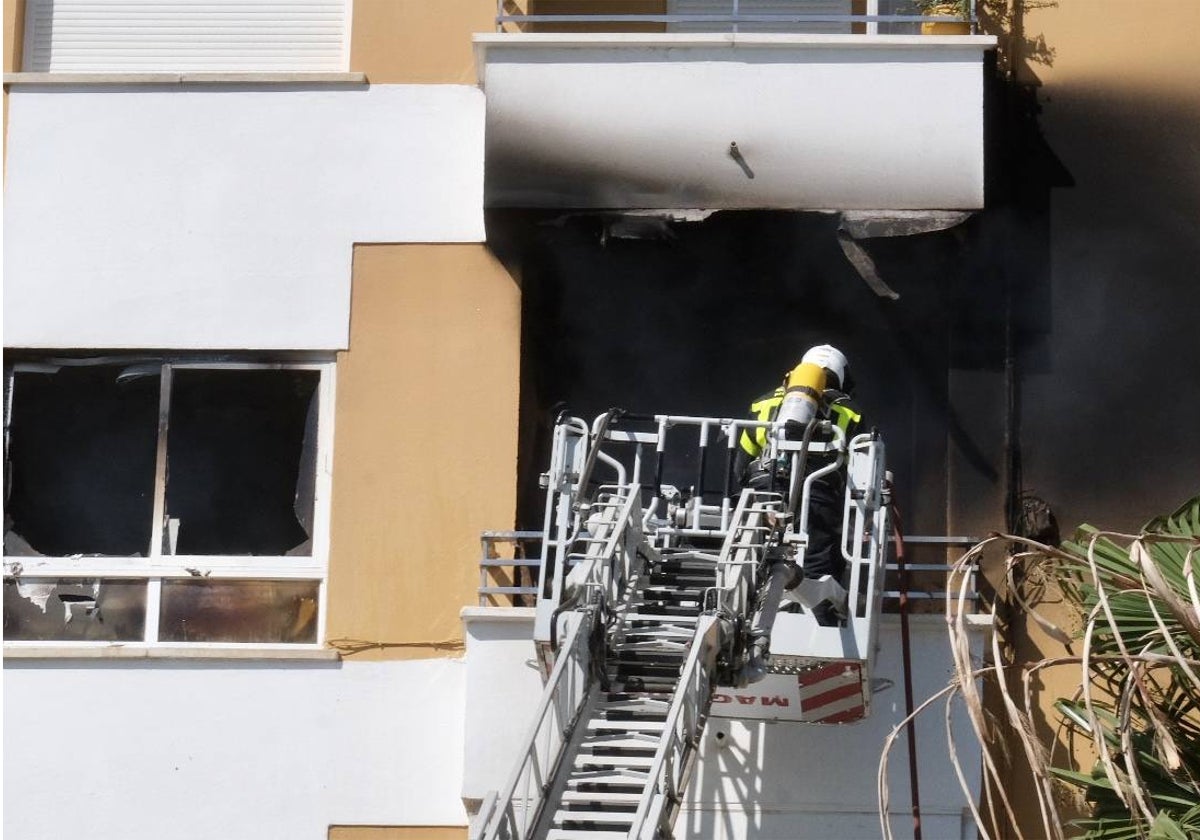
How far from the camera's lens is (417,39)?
13078 mm

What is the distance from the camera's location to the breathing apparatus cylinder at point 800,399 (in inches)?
424

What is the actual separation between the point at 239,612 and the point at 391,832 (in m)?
1.74

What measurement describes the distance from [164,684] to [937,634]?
4.84 metres

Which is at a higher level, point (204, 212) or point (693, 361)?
point (204, 212)

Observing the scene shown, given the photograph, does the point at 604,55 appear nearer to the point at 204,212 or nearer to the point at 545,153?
the point at 545,153

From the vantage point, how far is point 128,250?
12.9m

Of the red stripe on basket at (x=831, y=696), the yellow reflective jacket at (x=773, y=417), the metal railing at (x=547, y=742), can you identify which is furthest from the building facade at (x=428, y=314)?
the metal railing at (x=547, y=742)

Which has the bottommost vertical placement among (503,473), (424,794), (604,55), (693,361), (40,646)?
(424,794)

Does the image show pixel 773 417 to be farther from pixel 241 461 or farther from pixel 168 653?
pixel 168 653

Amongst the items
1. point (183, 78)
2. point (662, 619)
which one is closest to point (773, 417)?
point (662, 619)

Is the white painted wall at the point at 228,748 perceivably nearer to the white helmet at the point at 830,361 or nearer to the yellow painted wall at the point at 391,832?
the yellow painted wall at the point at 391,832

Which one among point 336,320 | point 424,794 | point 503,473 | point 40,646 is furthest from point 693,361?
point 40,646

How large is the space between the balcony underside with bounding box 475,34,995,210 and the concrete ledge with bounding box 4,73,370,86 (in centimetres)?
118

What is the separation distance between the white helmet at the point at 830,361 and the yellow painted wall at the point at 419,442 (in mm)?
2235
